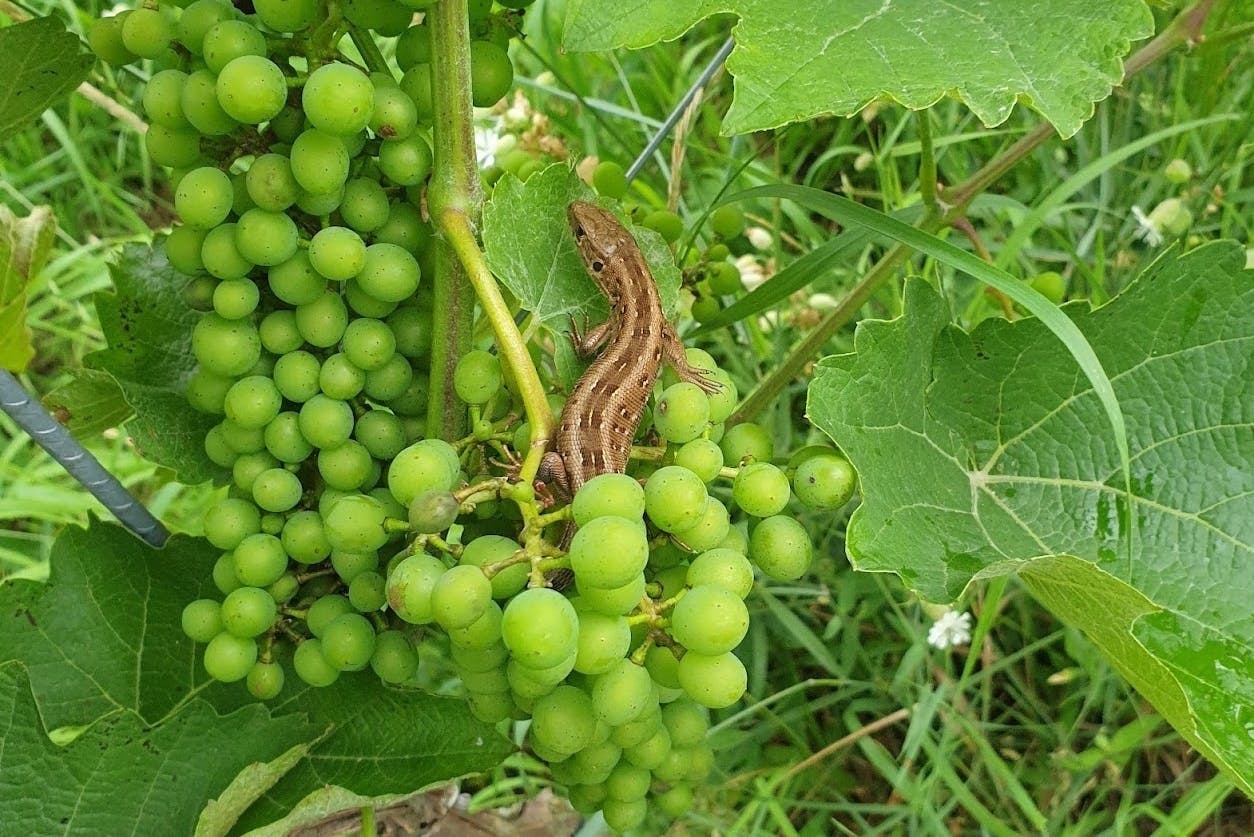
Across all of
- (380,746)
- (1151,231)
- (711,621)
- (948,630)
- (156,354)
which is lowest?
(948,630)

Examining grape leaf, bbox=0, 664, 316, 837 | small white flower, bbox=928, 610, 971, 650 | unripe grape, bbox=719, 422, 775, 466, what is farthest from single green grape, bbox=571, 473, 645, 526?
small white flower, bbox=928, 610, 971, 650

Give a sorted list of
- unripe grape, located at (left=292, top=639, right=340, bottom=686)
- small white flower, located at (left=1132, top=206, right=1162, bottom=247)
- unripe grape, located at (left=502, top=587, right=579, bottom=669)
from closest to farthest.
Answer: unripe grape, located at (left=502, top=587, right=579, bottom=669), unripe grape, located at (left=292, top=639, right=340, bottom=686), small white flower, located at (left=1132, top=206, right=1162, bottom=247)

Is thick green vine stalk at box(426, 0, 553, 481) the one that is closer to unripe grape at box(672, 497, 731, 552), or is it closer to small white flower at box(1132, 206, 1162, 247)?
unripe grape at box(672, 497, 731, 552)

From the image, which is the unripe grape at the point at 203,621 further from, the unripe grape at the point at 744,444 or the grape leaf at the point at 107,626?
the unripe grape at the point at 744,444

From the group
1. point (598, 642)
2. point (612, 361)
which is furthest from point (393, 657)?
point (612, 361)

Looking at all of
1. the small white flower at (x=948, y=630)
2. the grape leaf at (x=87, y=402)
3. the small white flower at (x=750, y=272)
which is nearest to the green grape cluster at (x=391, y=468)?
the grape leaf at (x=87, y=402)

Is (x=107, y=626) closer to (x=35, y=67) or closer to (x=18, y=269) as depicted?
(x=18, y=269)

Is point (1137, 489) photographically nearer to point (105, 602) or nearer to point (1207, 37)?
point (1207, 37)
